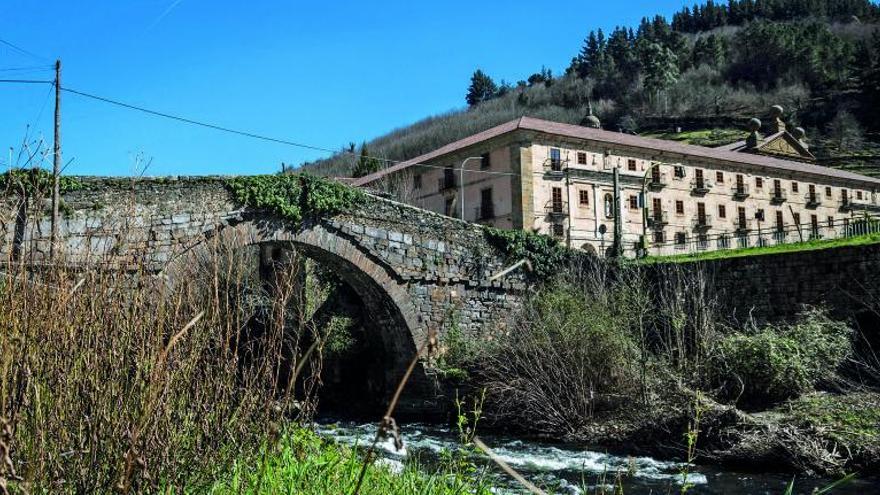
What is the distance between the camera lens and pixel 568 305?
58.7ft

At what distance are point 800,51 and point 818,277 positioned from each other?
8238cm

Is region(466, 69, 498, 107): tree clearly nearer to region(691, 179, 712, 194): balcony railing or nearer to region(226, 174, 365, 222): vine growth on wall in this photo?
region(691, 179, 712, 194): balcony railing

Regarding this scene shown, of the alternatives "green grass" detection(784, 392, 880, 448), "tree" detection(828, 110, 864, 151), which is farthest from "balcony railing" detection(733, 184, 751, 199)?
"green grass" detection(784, 392, 880, 448)

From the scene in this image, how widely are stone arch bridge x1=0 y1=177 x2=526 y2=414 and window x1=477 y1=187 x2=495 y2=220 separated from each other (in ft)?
71.5

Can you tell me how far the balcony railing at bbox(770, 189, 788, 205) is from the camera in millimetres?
51375

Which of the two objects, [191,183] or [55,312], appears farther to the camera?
[191,183]

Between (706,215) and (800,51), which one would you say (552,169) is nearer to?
(706,215)

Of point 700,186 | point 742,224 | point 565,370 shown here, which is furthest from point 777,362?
point 742,224

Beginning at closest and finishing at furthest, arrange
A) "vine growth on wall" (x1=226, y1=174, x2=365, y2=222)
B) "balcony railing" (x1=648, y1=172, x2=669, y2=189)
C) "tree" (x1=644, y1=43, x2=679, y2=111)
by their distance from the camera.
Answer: "vine growth on wall" (x1=226, y1=174, x2=365, y2=222)
"balcony railing" (x1=648, y1=172, x2=669, y2=189)
"tree" (x1=644, y1=43, x2=679, y2=111)

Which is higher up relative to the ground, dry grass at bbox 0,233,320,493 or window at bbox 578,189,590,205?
window at bbox 578,189,590,205

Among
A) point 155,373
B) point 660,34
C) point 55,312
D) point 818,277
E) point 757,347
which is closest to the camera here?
point 155,373

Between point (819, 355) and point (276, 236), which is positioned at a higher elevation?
point (276, 236)

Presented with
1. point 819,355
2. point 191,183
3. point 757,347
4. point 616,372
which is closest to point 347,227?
point 191,183

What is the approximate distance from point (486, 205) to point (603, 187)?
670 centimetres
